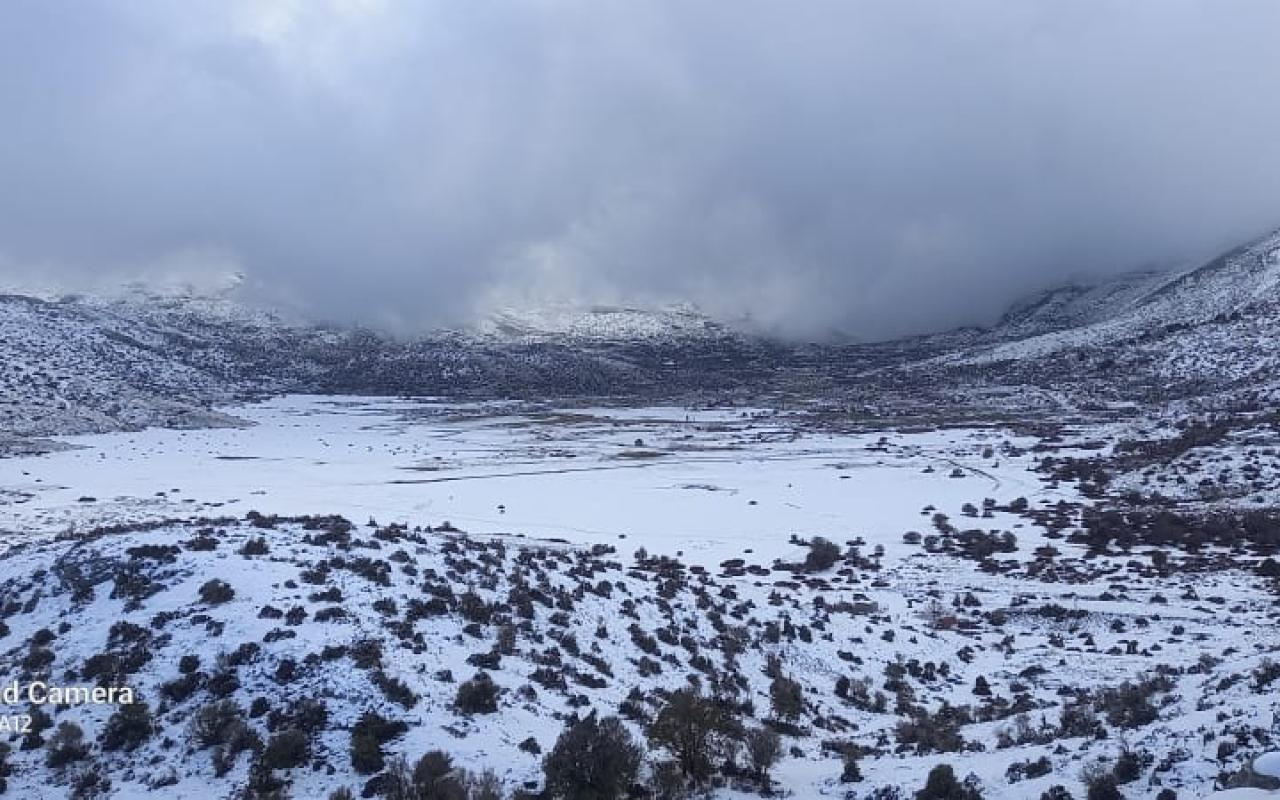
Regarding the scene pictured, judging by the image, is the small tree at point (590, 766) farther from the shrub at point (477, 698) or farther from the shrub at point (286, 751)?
the shrub at point (286, 751)

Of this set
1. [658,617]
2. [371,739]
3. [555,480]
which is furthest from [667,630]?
[555,480]

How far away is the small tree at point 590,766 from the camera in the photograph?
38.4 ft

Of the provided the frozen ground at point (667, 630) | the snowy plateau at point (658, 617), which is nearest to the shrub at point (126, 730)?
the snowy plateau at point (658, 617)

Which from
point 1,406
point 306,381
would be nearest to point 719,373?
point 306,381

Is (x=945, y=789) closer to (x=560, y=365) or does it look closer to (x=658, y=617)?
(x=658, y=617)

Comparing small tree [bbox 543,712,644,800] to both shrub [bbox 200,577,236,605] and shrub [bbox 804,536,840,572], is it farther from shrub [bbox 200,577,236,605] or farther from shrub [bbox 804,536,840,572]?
shrub [bbox 804,536,840,572]

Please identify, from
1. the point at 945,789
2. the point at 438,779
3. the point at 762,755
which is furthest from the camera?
the point at 762,755

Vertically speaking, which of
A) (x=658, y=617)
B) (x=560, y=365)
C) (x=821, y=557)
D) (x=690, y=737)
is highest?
(x=560, y=365)

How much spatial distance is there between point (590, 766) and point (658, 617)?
942 centimetres

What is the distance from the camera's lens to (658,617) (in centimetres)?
2119

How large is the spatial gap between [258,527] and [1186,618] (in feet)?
88.4

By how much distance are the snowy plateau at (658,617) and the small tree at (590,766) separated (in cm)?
8

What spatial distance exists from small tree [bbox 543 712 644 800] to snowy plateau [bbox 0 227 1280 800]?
0.08 metres

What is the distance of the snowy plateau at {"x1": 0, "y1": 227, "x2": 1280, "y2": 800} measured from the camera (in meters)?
12.6
